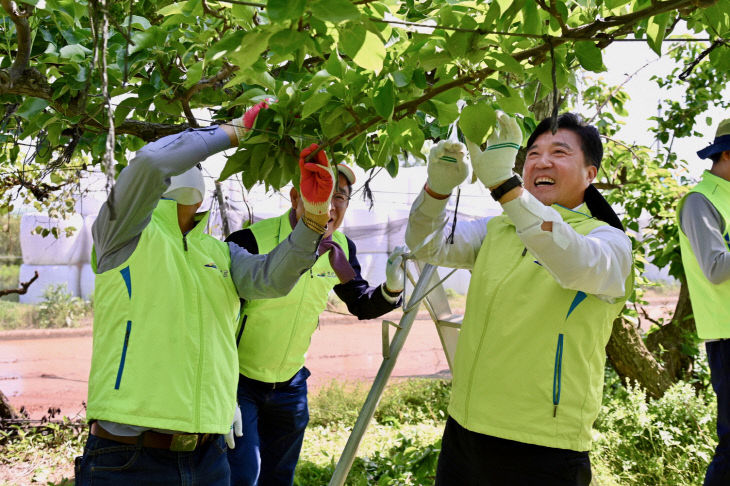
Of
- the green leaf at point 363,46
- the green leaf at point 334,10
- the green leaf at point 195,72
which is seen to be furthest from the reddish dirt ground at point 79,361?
Answer: the green leaf at point 334,10

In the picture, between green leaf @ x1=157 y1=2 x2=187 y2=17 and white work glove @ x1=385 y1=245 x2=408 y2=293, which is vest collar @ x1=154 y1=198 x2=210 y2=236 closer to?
green leaf @ x1=157 y1=2 x2=187 y2=17

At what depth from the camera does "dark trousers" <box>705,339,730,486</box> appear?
7.11ft

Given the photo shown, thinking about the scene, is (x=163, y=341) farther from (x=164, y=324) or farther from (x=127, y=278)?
(x=127, y=278)

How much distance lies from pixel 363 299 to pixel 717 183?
1.40 meters

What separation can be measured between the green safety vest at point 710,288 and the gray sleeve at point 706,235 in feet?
0.08

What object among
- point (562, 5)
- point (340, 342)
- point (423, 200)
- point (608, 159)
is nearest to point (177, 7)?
point (562, 5)

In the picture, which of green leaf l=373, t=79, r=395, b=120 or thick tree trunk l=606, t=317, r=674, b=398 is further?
thick tree trunk l=606, t=317, r=674, b=398

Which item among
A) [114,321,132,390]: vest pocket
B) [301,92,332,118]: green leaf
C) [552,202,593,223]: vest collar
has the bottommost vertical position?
[114,321,132,390]: vest pocket

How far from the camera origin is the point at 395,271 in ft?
7.96

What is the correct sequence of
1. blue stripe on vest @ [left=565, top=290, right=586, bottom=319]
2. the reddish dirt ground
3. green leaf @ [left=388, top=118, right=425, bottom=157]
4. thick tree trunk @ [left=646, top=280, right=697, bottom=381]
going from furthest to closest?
the reddish dirt ground → thick tree trunk @ [left=646, top=280, right=697, bottom=381] → blue stripe on vest @ [left=565, top=290, right=586, bottom=319] → green leaf @ [left=388, top=118, right=425, bottom=157]

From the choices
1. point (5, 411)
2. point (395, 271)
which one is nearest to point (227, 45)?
point (395, 271)

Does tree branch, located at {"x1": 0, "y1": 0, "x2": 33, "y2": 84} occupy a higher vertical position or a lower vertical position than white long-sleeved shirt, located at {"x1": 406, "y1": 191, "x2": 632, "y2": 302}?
higher

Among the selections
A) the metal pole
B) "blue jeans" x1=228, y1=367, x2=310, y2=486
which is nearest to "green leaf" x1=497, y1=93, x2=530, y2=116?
the metal pole

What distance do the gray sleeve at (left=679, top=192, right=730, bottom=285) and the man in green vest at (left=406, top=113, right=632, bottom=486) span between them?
590 mm
